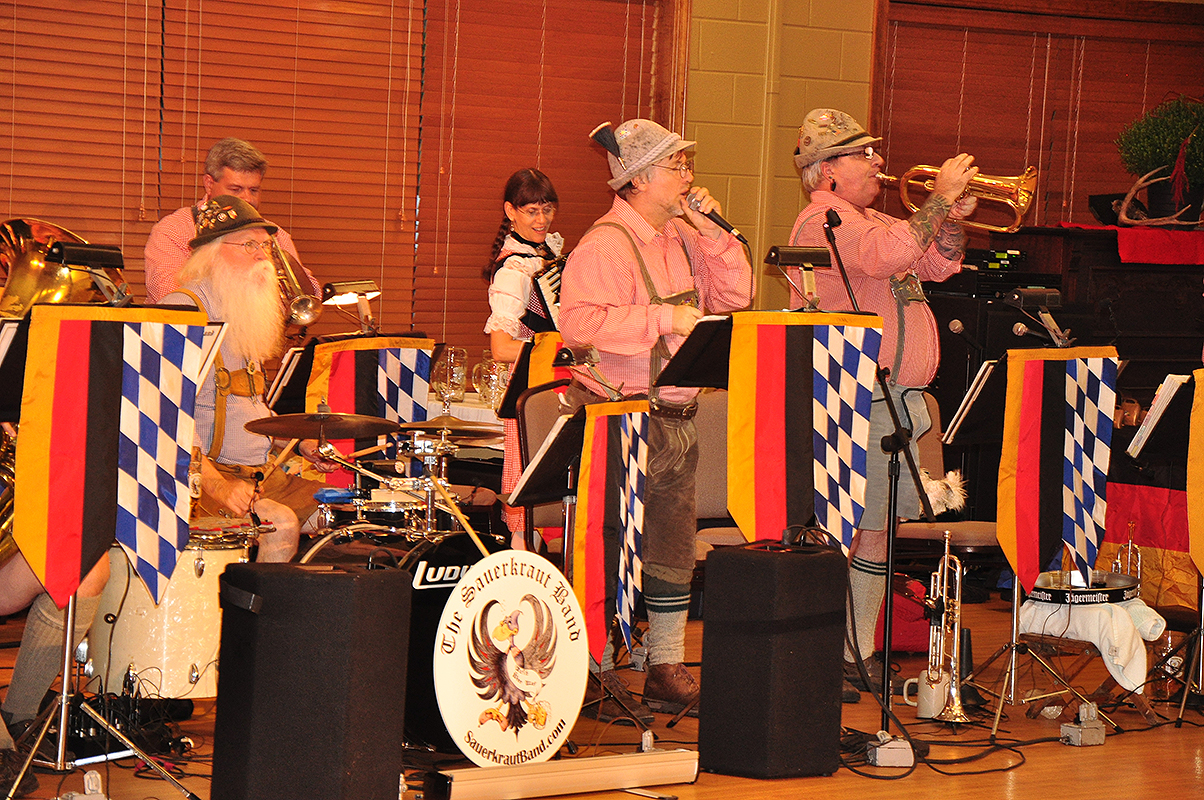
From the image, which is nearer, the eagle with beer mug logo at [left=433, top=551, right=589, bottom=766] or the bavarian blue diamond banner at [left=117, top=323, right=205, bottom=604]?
the bavarian blue diamond banner at [left=117, top=323, right=205, bottom=604]

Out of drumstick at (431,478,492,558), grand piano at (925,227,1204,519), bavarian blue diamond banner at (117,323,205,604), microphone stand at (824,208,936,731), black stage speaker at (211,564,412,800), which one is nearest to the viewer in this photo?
black stage speaker at (211,564,412,800)

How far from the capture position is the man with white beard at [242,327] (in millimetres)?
4047

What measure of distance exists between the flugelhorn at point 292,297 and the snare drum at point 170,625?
3.04 ft

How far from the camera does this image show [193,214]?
16.8 ft

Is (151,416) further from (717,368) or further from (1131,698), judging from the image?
(1131,698)

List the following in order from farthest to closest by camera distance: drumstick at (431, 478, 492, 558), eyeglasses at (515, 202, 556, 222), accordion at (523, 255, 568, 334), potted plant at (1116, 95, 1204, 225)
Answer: potted plant at (1116, 95, 1204, 225) < eyeglasses at (515, 202, 556, 222) < accordion at (523, 255, 568, 334) < drumstick at (431, 478, 492, 558)

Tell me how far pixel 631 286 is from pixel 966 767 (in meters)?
1.67

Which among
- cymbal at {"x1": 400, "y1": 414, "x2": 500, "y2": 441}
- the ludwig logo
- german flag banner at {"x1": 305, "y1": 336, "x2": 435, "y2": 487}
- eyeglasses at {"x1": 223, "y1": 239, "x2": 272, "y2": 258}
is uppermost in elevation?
eyeglasses at {"x1": 223, "y1": 239, "x2": 272, "y2": 258}

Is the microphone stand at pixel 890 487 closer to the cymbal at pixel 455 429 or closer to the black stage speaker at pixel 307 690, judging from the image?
the cymbal at pixel 455 429

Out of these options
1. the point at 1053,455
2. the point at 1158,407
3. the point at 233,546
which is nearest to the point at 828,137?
the point at 1053,455

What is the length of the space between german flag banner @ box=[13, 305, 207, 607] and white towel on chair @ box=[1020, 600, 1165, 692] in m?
2.70

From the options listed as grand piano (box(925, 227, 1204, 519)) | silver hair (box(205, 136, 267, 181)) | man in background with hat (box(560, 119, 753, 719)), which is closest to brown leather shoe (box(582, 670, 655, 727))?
man in background with hat (box(560, 119, 753, 719))

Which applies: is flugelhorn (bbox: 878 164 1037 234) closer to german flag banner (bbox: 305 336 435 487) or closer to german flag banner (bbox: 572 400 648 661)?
german flag banner (bbox: 572 400 648 661)

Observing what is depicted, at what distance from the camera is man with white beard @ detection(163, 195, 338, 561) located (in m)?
4.05
